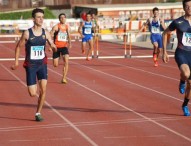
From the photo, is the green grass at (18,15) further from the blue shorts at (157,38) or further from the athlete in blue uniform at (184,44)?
the athlete in blue uniform at (184,44)

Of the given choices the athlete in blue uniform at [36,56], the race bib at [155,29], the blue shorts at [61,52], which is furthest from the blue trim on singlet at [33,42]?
the race bib at [155,29]

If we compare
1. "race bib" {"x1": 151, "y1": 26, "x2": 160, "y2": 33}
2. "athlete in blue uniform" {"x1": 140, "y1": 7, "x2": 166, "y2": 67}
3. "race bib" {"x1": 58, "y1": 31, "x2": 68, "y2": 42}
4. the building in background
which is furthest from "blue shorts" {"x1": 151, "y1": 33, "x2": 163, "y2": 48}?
the building in background

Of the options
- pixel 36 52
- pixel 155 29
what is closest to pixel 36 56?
pixel 36 52

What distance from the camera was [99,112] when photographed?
10.9 meters

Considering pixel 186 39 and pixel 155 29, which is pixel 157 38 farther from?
pixel 186 39

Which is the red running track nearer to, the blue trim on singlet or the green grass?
the blue trim on singlet

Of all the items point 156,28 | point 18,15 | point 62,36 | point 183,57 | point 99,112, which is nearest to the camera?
point 183,57

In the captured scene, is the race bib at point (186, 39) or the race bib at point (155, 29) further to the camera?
the race bib at point (155, 29)

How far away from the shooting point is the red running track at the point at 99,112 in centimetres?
853

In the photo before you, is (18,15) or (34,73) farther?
(18,15)

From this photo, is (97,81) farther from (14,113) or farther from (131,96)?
(14,113)

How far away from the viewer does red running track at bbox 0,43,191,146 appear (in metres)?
8.53

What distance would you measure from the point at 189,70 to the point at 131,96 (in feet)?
10.7

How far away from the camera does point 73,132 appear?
29.7 ft
